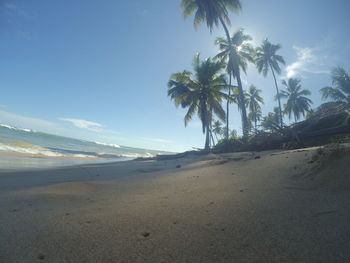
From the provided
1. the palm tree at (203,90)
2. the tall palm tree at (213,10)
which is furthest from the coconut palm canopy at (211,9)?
the palm tree at (203,90)

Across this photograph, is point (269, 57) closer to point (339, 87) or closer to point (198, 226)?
point (339, 87)

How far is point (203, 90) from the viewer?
17.8 metres

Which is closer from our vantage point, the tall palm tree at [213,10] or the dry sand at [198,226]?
the dry sand at [198,226]

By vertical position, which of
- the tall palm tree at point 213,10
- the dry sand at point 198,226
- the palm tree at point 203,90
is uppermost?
the tall palm tree at point 213,10

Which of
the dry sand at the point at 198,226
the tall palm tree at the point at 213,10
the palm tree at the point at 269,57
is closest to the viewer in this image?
the dry sand at the point at 198,226

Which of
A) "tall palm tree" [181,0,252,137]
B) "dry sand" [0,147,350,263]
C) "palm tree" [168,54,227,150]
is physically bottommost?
"dry sand" [0,147,350,263]

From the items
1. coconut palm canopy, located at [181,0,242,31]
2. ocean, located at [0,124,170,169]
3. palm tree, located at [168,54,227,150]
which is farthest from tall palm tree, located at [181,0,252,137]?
ocean, located at [0,124,170,169]

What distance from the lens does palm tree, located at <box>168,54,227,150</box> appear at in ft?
57.9

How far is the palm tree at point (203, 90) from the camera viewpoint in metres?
→ 17.7

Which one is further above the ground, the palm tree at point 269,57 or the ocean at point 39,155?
the palm tree at point 269,57

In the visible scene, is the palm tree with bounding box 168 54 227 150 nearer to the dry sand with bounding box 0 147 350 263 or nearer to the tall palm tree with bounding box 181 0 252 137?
the tall palm tree with bounding box 181 0 252 137

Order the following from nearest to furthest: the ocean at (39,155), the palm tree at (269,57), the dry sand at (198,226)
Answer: the dry sand at (198,226), the ocean at (39,155), the palm tree at (269,57)

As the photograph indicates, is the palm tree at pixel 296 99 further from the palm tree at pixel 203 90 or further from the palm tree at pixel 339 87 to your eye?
the palm tree at pixel 203 90

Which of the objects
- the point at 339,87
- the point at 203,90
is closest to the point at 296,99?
the point at 339,87
